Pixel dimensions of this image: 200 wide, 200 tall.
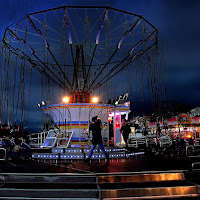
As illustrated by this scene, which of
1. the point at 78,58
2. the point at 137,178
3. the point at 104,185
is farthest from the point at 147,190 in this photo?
the point at 78,58

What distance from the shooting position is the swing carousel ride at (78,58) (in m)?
10.6

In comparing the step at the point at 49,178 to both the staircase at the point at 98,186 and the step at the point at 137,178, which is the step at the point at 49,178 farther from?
the step at the point at 137,178

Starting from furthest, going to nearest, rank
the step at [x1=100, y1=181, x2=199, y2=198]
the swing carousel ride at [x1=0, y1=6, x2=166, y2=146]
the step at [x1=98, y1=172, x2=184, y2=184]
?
the swing carousel ride at [x1=0, y1=6, x2=166, y2=146], the step at [x1=98, y1=172, x2=184, y2=184], the step at [x1=100, y1=181, x2=199, y2=198]

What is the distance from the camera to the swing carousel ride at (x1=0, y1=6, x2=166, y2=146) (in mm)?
10555

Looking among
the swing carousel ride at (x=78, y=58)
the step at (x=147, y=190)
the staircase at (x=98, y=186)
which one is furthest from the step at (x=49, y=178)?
the swing carousel ride at (x=78, y=58)

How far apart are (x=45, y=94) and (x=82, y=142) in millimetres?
5585

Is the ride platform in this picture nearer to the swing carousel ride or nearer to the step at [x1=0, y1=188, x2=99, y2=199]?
the step at [x1=0, y1=188, x2=99, y2=199]

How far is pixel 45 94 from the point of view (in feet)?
55.4

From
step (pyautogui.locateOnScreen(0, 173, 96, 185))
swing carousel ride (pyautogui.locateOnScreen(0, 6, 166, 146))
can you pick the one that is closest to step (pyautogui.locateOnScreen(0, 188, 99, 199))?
step (pyautogui.locateOnScreen(0, 173, 96, 185))

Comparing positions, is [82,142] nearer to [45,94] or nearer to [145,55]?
[45,94]

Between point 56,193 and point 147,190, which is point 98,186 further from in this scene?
point 147,190

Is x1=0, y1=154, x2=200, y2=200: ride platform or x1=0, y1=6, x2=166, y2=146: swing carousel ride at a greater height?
x1=0, y1=6, x2=166, y2=146: swing carousel ride

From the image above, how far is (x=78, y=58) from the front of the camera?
44.5 feet

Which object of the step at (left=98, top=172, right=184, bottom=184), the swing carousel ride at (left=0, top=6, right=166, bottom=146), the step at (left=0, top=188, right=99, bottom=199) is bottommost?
the step at (left=0, top=188, right=99, bottom=199)
